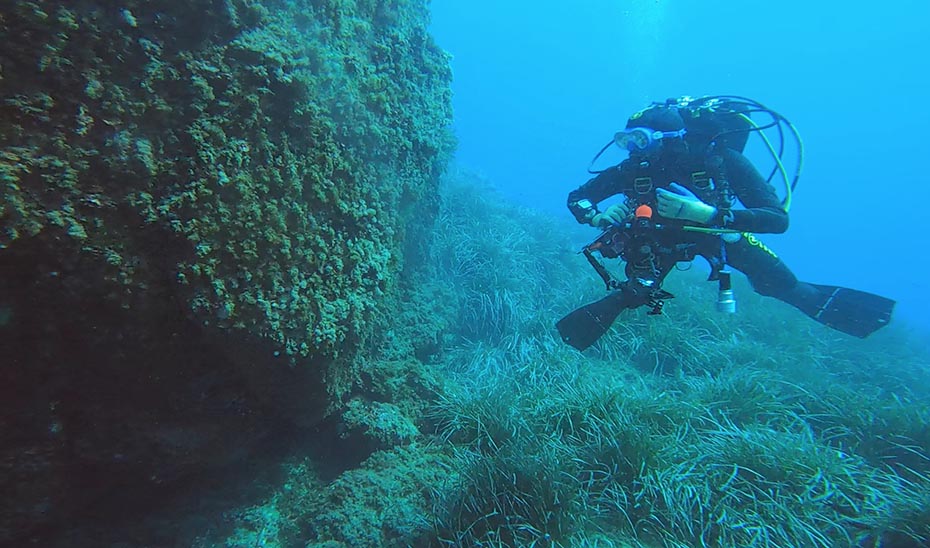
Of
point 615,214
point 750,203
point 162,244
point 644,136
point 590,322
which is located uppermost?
point 644,136

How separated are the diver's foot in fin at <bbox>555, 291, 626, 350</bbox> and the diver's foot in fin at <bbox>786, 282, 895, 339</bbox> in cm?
246

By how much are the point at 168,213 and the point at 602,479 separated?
352 cm

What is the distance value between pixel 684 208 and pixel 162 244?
3800 millimetres

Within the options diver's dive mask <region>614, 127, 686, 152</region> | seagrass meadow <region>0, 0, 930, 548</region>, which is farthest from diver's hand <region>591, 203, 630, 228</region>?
seagrass meadow <region>0, 0, 930, 548</region>

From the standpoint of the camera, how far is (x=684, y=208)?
12.1 feet

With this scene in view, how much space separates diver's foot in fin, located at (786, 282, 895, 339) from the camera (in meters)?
4.82

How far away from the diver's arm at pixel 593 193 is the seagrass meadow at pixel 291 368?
1.71 m

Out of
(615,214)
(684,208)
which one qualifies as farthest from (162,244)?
(684,208)

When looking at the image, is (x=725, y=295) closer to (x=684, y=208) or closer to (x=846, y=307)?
(x=684, y=208)

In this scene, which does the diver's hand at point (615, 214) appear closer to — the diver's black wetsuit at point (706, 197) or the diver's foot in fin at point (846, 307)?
the diver's black wetsuit at point (706, 197)

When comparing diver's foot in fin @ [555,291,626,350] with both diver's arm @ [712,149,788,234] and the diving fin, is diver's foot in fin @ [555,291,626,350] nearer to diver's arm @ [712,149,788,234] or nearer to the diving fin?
diver's arm @ [712,149,788,234]

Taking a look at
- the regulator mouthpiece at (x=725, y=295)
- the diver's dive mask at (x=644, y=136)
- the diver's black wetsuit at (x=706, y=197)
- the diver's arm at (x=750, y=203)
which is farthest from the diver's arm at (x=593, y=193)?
the regulator mouthpiece at (x=725, y=295)

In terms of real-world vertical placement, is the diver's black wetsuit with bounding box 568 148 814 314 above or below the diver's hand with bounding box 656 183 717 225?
above

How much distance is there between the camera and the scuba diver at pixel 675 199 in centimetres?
377
